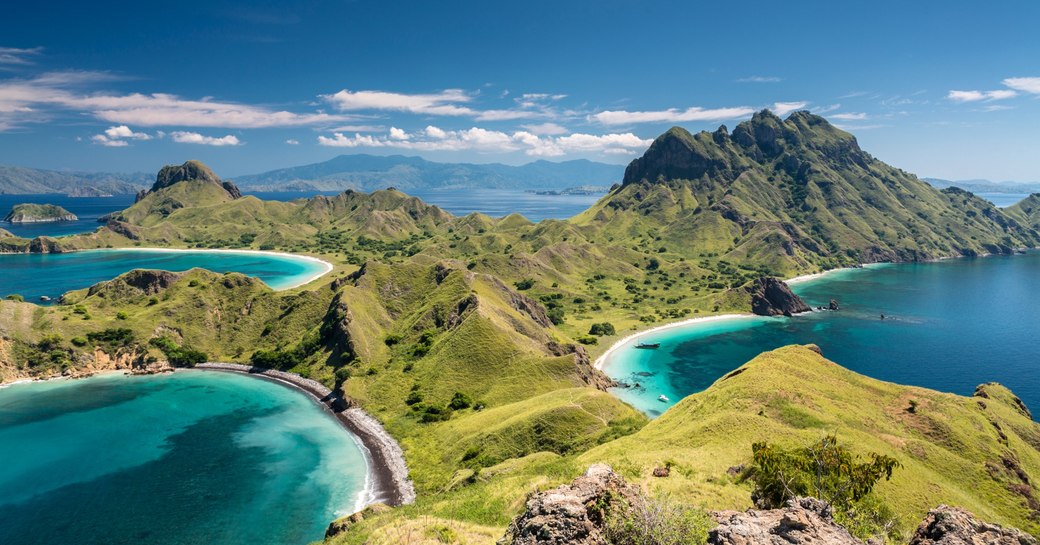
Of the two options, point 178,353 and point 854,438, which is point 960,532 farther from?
point 178,353

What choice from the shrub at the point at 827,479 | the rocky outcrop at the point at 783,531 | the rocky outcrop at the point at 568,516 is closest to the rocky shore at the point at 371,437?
the shrub at the point at 827,479

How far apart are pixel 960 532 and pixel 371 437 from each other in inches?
3894

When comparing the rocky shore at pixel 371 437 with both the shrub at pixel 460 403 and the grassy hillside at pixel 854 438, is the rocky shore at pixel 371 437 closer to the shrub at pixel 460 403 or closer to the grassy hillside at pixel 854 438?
the shrub at pixel 460 403

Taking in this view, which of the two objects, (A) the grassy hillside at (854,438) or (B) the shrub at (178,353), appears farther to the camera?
(B) the shrub at (178,353)

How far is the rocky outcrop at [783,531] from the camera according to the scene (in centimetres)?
2853

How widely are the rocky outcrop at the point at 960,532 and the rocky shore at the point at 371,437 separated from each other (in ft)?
236

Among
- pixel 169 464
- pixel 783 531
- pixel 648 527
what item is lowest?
pixel 169 464

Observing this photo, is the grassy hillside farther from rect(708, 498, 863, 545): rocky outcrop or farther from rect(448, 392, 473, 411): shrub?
rect(448, 392, 473, 411): shrub

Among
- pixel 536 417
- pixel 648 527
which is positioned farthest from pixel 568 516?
pixel 536 417

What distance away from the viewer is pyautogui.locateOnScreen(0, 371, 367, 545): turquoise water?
77750mm

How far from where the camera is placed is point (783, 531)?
29078 mm

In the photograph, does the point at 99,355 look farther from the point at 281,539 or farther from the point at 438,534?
the point at 438,534

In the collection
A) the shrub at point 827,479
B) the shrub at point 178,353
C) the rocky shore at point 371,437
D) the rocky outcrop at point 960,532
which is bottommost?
the rocky shore at point 371,437

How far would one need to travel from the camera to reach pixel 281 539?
75062 mm
